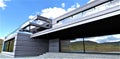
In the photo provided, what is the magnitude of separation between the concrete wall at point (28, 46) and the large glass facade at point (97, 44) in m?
3.48

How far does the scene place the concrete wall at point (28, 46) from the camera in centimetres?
1294

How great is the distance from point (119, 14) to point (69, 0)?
751 centimetres

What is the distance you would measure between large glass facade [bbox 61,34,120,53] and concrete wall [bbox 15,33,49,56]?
3481 mm

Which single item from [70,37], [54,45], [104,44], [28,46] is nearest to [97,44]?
[104,44]

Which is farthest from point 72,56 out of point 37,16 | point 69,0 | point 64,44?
point 37,16

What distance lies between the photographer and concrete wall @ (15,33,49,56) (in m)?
12.9

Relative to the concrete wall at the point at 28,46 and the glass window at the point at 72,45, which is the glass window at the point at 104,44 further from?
the concrete wall at the point at 28,46

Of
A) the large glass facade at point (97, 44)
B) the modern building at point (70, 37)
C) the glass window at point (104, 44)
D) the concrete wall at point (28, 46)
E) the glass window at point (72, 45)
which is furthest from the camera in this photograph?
the concrete wall at point (28, 46)

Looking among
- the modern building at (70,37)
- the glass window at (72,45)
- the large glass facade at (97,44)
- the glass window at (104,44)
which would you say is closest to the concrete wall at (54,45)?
the modern building at (70,37)

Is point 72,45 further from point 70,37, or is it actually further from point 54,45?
point 54,45

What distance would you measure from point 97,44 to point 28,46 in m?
8.10

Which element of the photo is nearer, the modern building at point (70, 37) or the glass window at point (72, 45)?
the modern building at point (70, 37)

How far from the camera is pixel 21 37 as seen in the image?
13.2 m

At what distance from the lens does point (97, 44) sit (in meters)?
11.3
